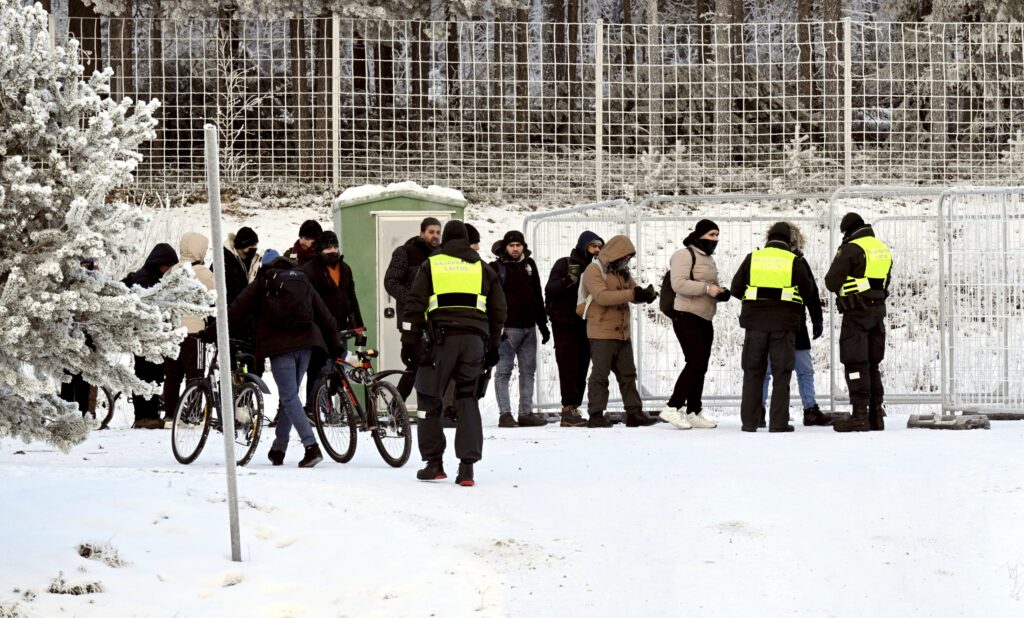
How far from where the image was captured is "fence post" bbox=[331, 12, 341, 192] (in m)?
20.8

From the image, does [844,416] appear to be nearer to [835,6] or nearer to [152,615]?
[152,615]

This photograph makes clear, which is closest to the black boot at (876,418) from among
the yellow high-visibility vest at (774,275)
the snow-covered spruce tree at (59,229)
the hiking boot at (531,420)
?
the yellow high-visibility vest at (774,275)

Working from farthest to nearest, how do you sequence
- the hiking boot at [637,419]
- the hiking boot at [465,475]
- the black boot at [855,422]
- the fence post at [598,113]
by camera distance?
the fence post at [598,113], the hiking boot at [637,419], the black boot at [855,422], the hiking boot at [465,475]

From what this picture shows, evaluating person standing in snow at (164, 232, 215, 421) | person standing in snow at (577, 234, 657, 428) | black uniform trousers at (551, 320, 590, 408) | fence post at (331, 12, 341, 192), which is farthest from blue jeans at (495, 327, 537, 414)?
fence post at (331, 12, 341, 192)

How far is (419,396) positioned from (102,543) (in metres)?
2.85

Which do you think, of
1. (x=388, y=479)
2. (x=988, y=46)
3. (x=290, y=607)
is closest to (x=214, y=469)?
(x=388, y=479)

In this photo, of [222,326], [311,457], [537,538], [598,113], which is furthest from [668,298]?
[598,113]

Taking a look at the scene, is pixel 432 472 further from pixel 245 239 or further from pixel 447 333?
pixel 245 239

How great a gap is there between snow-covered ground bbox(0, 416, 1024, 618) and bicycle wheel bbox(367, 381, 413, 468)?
0.61ft

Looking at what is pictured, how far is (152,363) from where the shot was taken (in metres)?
14.1

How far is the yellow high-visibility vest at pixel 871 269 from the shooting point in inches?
531

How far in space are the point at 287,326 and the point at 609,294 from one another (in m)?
3.69

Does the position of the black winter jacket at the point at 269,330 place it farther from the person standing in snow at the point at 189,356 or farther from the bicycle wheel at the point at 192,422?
the person standing in snow at the point at 189,356

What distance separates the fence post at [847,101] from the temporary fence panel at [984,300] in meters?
7.42
